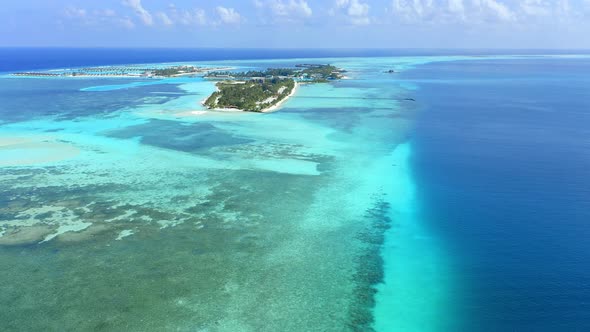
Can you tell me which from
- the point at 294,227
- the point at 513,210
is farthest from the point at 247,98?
the point at 513,210

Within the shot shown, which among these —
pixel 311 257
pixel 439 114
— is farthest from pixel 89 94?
pixel 311 257

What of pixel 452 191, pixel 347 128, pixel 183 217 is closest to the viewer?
pixel 183 217

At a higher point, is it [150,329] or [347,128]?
[347,128]

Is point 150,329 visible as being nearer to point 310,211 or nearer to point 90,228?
point 90,228

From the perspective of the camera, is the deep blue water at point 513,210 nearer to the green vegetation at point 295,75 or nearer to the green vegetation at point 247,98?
the green vegetation at point 247,98

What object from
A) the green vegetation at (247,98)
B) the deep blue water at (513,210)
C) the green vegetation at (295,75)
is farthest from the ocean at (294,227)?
the green vegetation at (295,75)

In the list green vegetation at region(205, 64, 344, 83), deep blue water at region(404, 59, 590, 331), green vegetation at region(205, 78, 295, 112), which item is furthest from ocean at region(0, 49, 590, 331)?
green vegetation at region(205, 64, 344, 83)
